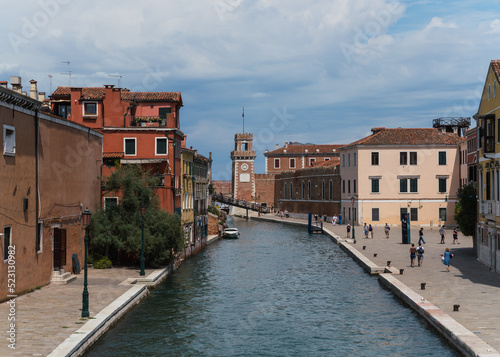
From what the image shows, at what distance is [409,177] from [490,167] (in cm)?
4111

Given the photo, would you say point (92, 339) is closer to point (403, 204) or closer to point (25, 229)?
point (25, 229)

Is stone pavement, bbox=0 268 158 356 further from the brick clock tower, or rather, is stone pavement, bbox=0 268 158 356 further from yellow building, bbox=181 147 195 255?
the brick clock tower

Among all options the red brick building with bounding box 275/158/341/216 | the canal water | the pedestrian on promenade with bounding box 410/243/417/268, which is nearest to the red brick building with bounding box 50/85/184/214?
the canal water

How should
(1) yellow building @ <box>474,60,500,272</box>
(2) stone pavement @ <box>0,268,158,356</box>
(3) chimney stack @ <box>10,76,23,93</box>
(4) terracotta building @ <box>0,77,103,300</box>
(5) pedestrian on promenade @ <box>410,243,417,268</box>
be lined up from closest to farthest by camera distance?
(2) stone pavement @ <box>0,268,158,356</box> < (4) terracotta building @ <box>0,77,103,300</box> < (3) chimney stack @ <box>10,76,23,93</box> < (1) yellow building @ <box>474,60,500,272</box> < (5) pedestrian on promenade @ <box>410,243,417,268</box>

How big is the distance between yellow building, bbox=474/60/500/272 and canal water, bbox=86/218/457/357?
20.0 feet

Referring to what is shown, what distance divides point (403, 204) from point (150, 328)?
180 ft

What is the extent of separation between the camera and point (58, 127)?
95.5 ft

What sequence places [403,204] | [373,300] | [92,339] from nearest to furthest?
1. [92,339]
2. [373,300]
3. [403,204]

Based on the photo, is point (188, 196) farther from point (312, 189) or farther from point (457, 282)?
point (312, 189)

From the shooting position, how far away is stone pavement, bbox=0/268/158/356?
661 inches

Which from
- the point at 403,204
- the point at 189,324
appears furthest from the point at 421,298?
the point at 403,204

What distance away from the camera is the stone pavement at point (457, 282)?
794 inches

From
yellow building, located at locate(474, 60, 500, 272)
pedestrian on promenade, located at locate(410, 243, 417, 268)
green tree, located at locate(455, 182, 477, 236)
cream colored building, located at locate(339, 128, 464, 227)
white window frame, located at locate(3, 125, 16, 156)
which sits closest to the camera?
white window frame, located at locate(3, 125, 16, 156)

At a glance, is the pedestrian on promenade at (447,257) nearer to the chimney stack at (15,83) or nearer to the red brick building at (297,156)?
the chimney stack at (15,83)
